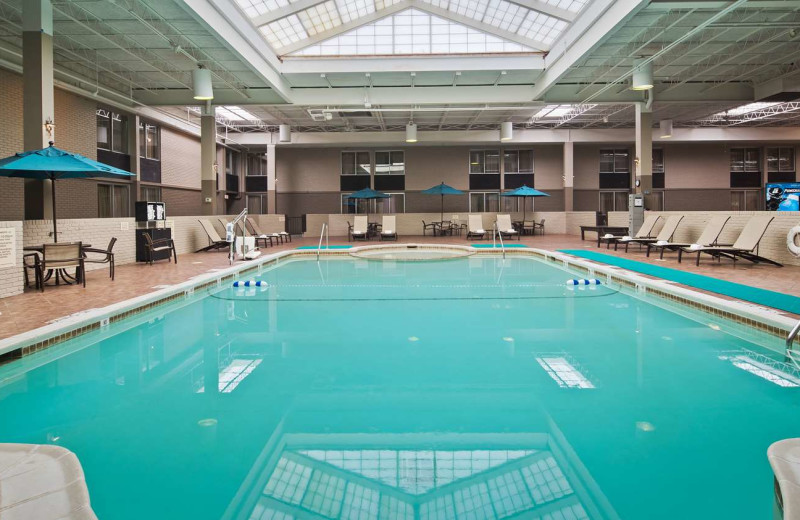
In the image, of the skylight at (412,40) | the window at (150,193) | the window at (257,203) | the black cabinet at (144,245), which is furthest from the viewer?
the window at (257,203)

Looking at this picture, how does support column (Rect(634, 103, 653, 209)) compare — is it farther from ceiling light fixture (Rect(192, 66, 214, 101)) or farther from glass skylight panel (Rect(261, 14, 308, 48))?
ceiling light fixture (Rect(192, 66, 214, 101))

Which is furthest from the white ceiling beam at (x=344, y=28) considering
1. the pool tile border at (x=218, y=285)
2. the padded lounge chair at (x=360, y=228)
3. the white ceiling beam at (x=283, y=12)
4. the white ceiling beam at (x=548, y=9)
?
the padded lounge chair at (x=360, y=228)

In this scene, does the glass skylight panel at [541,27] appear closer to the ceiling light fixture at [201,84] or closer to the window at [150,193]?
the ceiling light fixture at [201,84]

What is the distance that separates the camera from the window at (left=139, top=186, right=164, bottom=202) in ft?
54.2

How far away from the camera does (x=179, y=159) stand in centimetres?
1878

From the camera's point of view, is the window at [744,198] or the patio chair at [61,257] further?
the window at [744,198]

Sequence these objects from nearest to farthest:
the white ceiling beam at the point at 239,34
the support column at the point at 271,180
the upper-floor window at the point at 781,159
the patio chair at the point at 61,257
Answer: the patio chair at the point at 61,257 < the white ceiling beam at the point at 239,34 < the support column at the point at 271,180 < the upper-floor window at the point at 781,159

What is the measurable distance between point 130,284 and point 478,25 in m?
10.5

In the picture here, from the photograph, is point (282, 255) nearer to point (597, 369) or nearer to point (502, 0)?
point (502, 0)

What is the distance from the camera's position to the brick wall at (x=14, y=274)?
6.37m

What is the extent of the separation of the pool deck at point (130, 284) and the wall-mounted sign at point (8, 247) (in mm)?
459

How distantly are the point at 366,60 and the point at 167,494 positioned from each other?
1271 centimetres

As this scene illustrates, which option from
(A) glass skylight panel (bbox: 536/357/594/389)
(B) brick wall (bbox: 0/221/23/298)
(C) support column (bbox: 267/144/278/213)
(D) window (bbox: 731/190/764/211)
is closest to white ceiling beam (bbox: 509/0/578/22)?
(A) glass skylight panel (bbox: 536/357/594/389)

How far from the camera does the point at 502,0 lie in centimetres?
1202
